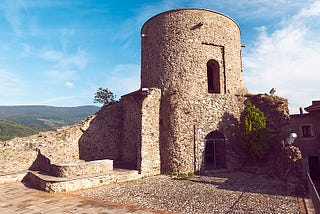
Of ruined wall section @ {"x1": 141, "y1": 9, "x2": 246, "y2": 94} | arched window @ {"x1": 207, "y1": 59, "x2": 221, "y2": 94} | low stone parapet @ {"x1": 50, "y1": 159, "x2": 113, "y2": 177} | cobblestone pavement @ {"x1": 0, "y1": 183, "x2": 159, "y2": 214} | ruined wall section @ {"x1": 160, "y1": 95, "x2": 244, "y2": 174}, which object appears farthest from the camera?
arched window @ {"x1": 207, "y1": 59, "x2": 221, "y2": 94}

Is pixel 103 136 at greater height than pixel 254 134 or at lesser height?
lesser

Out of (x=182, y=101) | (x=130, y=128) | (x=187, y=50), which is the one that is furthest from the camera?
(x=130, y=128)

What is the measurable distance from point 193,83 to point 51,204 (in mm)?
9876

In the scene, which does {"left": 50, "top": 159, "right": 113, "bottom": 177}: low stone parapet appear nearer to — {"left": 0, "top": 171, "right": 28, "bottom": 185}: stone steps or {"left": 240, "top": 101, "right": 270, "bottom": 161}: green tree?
{"left": 0, "top": 171, "right": 28, "bottom": 185}: stone steps

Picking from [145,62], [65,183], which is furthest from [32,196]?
[145,62]

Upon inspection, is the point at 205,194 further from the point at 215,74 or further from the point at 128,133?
the point at 215,74

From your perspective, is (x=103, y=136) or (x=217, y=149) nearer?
(x=217, y=149)

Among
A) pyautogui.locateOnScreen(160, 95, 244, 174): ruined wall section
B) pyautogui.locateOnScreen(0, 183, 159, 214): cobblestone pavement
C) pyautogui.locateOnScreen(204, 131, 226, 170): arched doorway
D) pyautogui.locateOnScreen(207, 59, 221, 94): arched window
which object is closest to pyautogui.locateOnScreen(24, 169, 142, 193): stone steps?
pyautogui.locateOnScreen(0, 183, 159, 214): cobblestone pavement

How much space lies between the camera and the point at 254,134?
1289cm

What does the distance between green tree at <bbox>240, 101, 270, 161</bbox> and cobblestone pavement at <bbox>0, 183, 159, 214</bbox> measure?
8.51 meters

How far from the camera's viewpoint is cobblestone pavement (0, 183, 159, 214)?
7.10m

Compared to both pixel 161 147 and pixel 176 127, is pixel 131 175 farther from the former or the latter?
pixel 176 127

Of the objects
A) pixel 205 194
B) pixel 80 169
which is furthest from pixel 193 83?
pixel 80 169

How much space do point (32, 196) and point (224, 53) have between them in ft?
44.7
